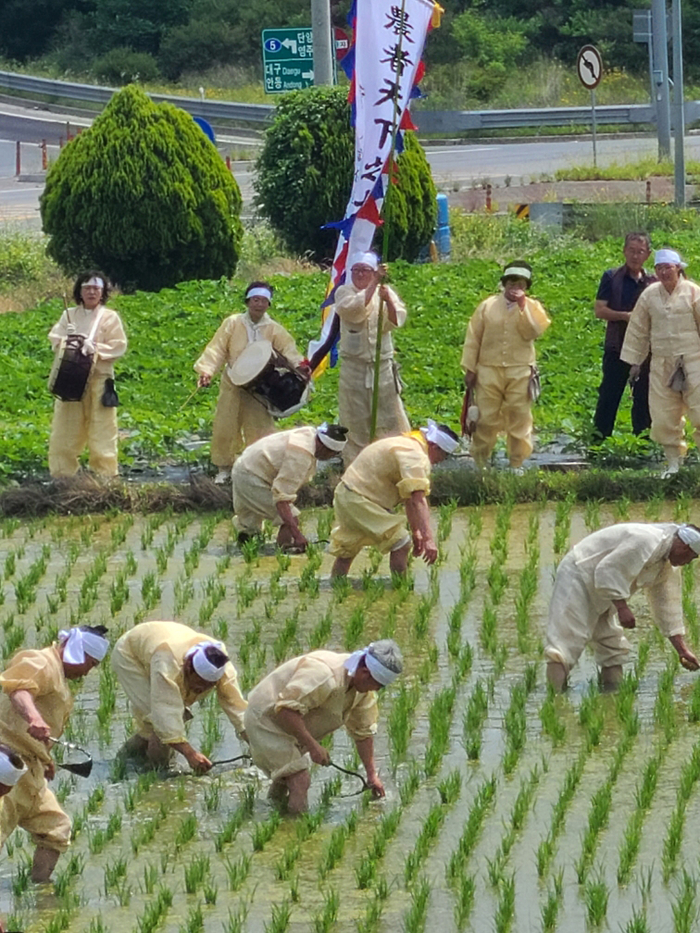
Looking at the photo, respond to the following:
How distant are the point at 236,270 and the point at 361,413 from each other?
8587 mm

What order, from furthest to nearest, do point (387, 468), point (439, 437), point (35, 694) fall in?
point (387, 468)
point (439, 437)
point (35, 694)

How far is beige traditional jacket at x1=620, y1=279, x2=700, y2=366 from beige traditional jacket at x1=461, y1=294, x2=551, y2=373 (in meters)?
0.64

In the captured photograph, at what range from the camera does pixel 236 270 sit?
803 inches

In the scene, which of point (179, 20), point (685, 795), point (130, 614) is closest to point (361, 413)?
point (130, 614)

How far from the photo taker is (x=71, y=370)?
1209 centimetres

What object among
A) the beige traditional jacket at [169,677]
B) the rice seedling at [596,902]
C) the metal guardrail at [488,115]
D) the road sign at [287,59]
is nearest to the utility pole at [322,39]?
the road sign at [287,59]

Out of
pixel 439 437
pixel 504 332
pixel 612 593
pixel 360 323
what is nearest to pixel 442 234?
pixel 504 332

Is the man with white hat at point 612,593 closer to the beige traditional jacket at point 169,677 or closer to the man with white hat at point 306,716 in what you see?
the man with white hat at point 306,716

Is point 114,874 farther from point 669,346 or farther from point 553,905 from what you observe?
point 669,346

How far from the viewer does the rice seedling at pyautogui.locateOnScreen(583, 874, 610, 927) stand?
6.09 meters

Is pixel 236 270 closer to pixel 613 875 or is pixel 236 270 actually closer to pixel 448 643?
pixel 448 643

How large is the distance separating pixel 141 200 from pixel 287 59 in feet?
11.5

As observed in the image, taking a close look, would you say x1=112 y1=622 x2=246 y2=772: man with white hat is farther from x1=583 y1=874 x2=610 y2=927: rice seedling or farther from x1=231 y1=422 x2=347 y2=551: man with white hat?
x1=231 y1=422 x2=347 y2=551: man with white hat

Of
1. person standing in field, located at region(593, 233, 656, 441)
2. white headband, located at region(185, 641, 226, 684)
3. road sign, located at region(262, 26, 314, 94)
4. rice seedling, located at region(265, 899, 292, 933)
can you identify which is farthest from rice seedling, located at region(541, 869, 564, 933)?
road sign, located at region(262, 26, 314, 94)
